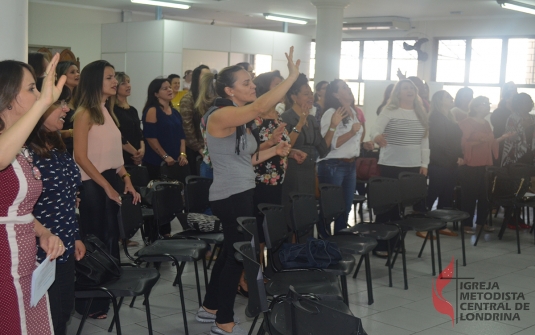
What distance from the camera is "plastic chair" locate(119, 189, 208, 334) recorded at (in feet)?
12.6

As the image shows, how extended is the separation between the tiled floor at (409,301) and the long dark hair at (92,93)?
1322mm

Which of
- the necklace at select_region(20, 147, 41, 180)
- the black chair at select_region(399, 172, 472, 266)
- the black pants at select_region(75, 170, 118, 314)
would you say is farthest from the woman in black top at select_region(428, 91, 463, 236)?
the necklace at select_region(20, 147, 41, 180)

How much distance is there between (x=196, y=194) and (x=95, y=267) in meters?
1.60

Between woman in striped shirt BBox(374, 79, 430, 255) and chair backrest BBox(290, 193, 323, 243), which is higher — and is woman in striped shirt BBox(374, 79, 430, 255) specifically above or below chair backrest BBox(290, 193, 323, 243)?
above

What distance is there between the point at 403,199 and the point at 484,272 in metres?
0.97

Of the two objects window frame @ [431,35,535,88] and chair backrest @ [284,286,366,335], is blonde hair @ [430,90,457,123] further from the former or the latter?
window frame @ [431,35,535,88]

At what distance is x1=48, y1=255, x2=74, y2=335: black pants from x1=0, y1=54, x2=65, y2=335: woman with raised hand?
0.75 ft

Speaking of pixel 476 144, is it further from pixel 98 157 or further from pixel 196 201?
pixel 98 157

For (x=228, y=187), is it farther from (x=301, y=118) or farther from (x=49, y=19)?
(x=49, y=19)

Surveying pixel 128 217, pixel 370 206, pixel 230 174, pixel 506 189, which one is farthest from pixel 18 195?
pixel 506 189

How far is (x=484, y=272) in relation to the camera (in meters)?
5.57

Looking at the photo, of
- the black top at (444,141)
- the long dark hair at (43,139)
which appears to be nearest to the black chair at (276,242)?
the long dark hair at (43,139)

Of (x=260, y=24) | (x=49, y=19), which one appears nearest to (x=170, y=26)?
(x=49, y=19)

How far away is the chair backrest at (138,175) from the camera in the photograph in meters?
5.38
